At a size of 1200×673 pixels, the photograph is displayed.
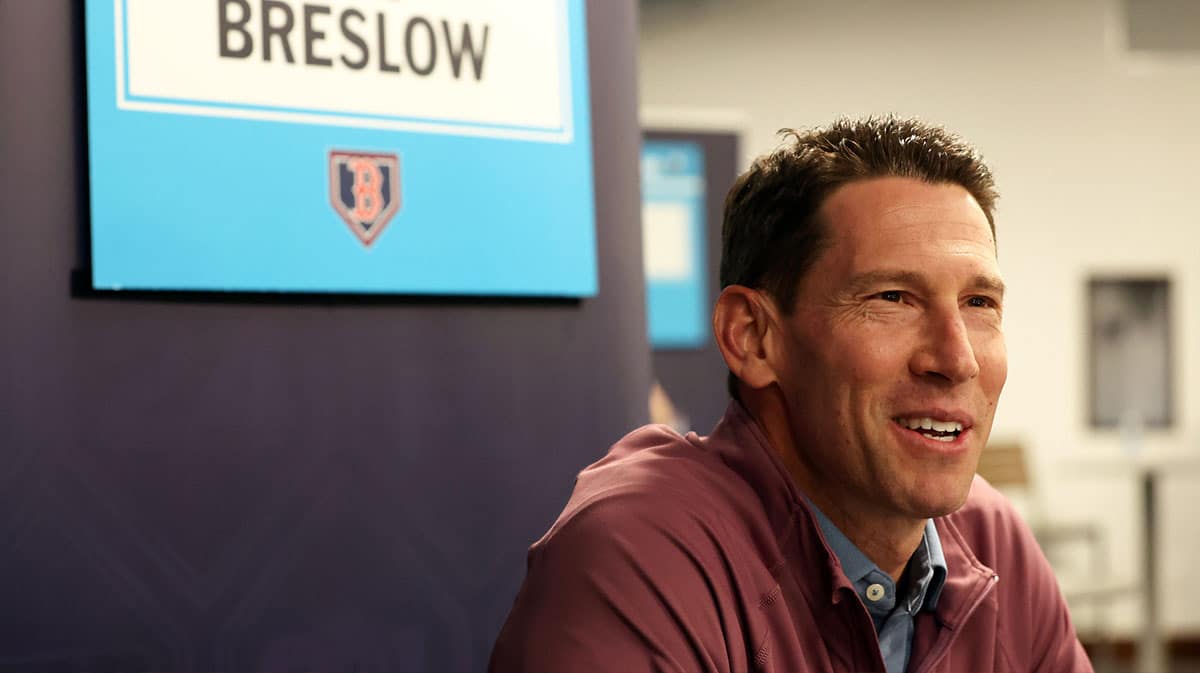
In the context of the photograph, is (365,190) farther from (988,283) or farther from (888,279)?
(988,283)

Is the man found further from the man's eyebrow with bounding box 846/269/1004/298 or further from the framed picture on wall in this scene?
the framed picture on wall

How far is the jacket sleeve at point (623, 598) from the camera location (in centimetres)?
116

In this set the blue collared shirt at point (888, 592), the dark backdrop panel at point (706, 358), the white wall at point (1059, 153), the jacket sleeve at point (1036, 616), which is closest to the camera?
the blue collared shirt at point (888, 592)

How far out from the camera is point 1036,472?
6949 mm

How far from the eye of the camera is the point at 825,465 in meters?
1.41

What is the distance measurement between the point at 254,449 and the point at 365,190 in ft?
1.15

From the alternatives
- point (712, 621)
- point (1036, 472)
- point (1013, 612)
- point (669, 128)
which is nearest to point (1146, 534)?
point (1036, 472)

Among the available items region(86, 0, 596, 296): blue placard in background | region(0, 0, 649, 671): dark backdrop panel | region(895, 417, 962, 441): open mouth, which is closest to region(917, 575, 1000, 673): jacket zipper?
region(895, 417, 962, 441): open mouth

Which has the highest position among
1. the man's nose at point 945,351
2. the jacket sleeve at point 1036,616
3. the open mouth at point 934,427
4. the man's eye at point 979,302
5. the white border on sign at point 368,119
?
the white border on sign at point 368,119

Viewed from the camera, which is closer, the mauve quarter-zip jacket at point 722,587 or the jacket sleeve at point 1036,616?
the mauve quarter-zip jacket at point 722,587

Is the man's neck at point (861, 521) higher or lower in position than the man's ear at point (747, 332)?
lower

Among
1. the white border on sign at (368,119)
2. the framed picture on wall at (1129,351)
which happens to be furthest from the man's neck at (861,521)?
the framed picture on wall at (1129,351)

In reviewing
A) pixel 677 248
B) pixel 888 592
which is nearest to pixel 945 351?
pixel 888 592

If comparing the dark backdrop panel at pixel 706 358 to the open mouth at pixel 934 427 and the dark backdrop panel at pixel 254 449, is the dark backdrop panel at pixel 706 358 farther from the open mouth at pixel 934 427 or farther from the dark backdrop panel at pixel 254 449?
the open mouth at pixel 934 427
